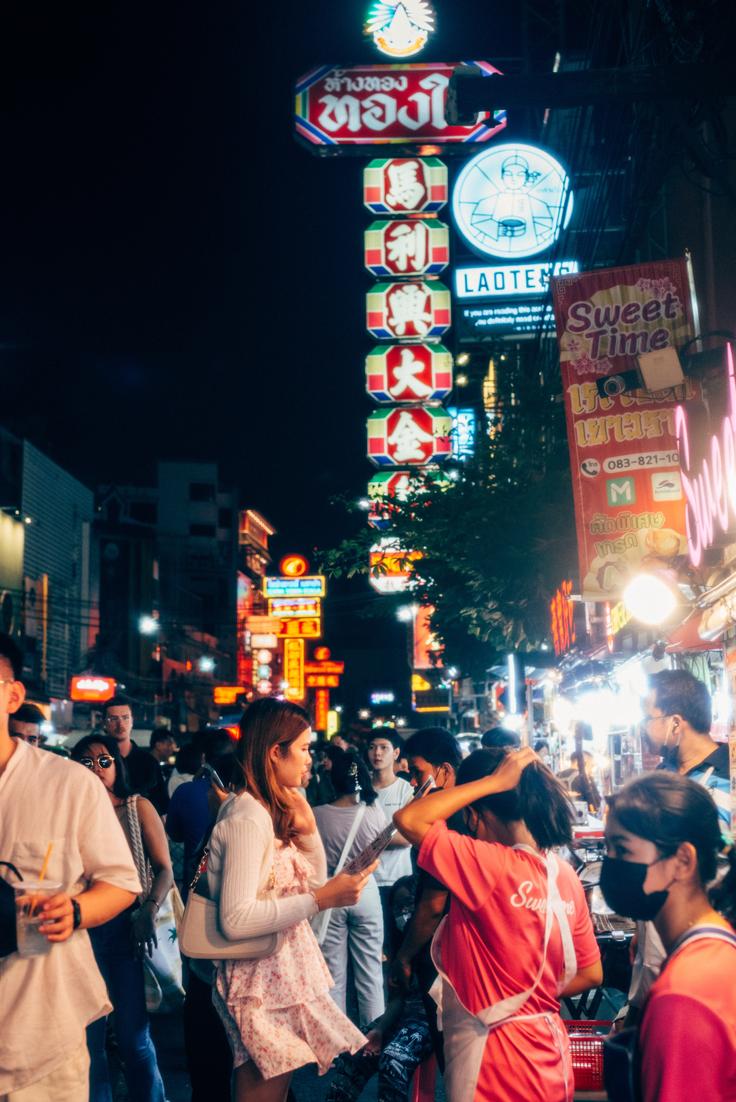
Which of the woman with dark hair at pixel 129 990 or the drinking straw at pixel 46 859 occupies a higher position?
the drinking straw at pixel 46 859

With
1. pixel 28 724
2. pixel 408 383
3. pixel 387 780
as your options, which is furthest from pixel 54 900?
pixel 408 383

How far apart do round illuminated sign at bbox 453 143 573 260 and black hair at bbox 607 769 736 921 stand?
18.7 meters

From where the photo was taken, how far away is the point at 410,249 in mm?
23938

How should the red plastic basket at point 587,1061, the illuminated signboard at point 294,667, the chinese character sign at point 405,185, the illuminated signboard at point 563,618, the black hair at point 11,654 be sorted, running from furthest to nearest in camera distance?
the illuminated signboard at point 294,667 → the chinese character sign at point 405,185 → the illuminated signboard at point 563,618 → the red plastic basket at point 587,1061 → the black hair at point 11,654

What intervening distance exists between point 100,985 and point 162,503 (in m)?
87.9

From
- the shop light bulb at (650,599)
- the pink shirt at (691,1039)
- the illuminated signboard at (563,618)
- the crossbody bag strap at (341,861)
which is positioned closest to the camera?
the pink shirt at (691,1039)

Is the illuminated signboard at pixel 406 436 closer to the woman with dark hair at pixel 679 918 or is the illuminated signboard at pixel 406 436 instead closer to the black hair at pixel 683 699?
the black hair at pixel 683 699

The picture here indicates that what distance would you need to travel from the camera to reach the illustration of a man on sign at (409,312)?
24.0 metres

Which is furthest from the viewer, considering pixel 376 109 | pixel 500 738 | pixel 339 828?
pixel 376 109

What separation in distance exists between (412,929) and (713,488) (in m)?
3.63

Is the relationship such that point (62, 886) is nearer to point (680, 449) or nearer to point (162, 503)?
point (680, 449)

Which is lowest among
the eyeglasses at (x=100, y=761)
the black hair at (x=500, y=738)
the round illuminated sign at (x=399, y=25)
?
the eyeglasses at (x=100, y=761)

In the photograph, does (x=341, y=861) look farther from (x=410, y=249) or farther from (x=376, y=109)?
(x=376, y=109)

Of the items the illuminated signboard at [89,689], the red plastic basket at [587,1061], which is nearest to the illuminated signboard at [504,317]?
the red plastic basket at [587,1061]
